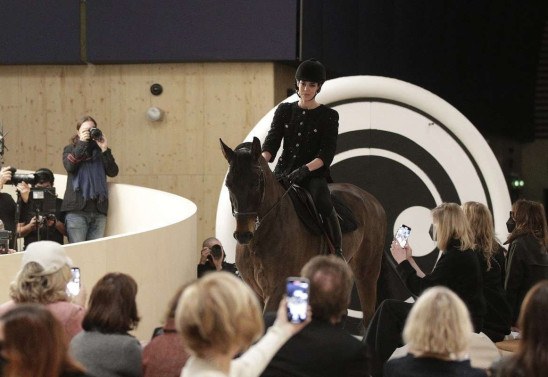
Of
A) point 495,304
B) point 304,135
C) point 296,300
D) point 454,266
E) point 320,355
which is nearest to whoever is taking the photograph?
point 296,300

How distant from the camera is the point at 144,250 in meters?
9.37

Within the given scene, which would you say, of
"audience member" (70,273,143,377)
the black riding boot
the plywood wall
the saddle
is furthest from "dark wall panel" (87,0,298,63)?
"audience member" (70,273,143,377)

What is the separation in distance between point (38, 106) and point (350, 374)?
36.9 ft

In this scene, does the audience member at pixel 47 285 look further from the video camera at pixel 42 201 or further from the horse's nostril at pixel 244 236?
the video camera at pixel 42 201

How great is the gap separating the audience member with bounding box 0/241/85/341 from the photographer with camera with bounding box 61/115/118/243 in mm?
6587

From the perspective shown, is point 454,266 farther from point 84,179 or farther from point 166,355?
point 84,179

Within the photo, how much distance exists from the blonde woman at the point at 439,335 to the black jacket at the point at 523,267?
4142mm

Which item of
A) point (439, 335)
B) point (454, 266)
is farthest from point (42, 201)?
point (439, 335)

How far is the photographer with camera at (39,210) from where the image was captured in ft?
34.1

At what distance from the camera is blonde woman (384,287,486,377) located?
3.98 m

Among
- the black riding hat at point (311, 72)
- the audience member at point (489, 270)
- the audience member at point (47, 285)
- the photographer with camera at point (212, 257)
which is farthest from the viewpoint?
the photographer with camera at point (212, 257)

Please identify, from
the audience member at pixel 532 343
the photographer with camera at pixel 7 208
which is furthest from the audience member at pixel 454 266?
the photographer with camera at pixel 7 208

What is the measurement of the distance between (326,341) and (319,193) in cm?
384

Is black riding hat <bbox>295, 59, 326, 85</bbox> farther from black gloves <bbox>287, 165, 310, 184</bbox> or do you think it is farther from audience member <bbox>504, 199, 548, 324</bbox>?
audience member <bbox>504, 199, 548, 324</bbox>
